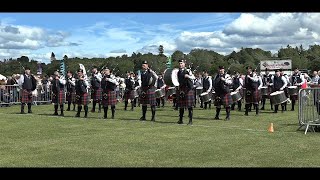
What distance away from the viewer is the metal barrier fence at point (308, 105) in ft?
31.4

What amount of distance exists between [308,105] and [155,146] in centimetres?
504

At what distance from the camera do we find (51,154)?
6.64 metres

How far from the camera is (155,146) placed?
740 centimetres

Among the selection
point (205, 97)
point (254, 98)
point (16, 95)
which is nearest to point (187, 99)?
point (254, 98)

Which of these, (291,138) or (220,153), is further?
(291,138)

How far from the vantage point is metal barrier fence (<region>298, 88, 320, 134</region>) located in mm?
9562

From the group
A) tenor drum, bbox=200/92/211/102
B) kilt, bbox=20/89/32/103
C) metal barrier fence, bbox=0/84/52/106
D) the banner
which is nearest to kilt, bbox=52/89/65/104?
kilt, bbox=20/89/32/103

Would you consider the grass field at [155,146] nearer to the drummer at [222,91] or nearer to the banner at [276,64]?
the drummer at [222,91]

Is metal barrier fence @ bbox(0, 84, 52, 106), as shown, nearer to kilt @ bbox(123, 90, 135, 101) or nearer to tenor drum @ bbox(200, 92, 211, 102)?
kilt @ bbox(123, 90, 135, 101)

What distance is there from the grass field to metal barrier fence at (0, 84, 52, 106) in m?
9.71

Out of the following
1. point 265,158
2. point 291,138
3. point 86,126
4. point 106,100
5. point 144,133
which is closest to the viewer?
point 265,158
